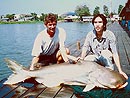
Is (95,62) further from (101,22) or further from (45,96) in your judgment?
(45,96)

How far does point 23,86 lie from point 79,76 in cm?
111

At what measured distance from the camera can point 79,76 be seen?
187 inches

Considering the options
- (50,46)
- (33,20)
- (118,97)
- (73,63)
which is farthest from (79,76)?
(33,20)

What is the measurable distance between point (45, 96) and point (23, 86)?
73cm

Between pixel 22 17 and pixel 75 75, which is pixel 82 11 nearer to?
pixel 22 17

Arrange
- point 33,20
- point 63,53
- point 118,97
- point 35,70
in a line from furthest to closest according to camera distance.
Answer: point 33,20 < point 63,53 < point 35,70 < point 118,97

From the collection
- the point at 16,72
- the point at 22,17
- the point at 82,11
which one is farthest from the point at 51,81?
the point at 22,17

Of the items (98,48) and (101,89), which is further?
(98,48)

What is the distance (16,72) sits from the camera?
512 cm

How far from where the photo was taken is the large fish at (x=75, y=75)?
4.50 metres

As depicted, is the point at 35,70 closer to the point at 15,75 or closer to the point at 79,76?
the point at 15,75

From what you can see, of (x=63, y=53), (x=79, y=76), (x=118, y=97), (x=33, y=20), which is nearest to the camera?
(x=118, y=97)

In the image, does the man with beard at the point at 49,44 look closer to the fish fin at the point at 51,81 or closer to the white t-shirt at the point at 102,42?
the fish fin at the point at 51,81

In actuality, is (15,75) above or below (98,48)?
below
